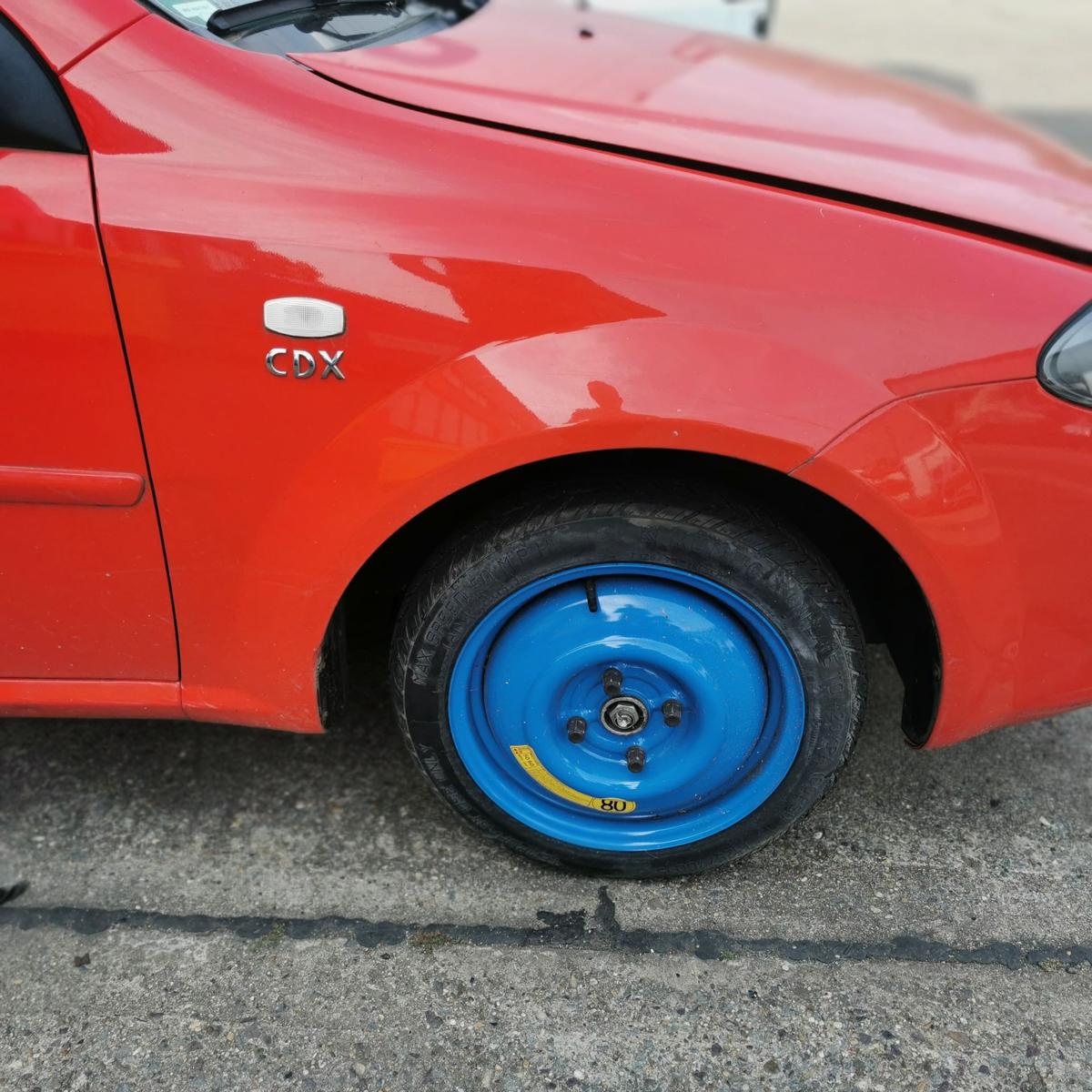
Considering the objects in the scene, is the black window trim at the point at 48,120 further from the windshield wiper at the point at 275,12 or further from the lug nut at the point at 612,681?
the lug nut at the point at 612,681

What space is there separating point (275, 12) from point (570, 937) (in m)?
1.70

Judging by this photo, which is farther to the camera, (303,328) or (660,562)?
(660,562)

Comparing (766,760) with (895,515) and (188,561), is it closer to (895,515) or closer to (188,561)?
(895,515)

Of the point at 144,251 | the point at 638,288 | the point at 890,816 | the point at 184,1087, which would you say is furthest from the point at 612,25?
the point at 184,1087

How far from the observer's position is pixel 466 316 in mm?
1529

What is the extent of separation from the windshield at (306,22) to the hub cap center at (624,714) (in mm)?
1191

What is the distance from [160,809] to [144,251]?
116 cm

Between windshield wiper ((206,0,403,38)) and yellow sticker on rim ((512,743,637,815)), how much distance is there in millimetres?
1284

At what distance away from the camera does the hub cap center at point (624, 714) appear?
1.84 meters

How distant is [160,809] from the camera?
216 cm

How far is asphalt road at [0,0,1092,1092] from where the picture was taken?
1668 mm

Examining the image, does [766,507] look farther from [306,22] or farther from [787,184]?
[306,22]

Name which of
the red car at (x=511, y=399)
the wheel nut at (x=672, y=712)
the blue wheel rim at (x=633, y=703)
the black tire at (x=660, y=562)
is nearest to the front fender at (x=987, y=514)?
the red car at (x=511, y=399)

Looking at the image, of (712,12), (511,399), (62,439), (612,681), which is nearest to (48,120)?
(62,439)
